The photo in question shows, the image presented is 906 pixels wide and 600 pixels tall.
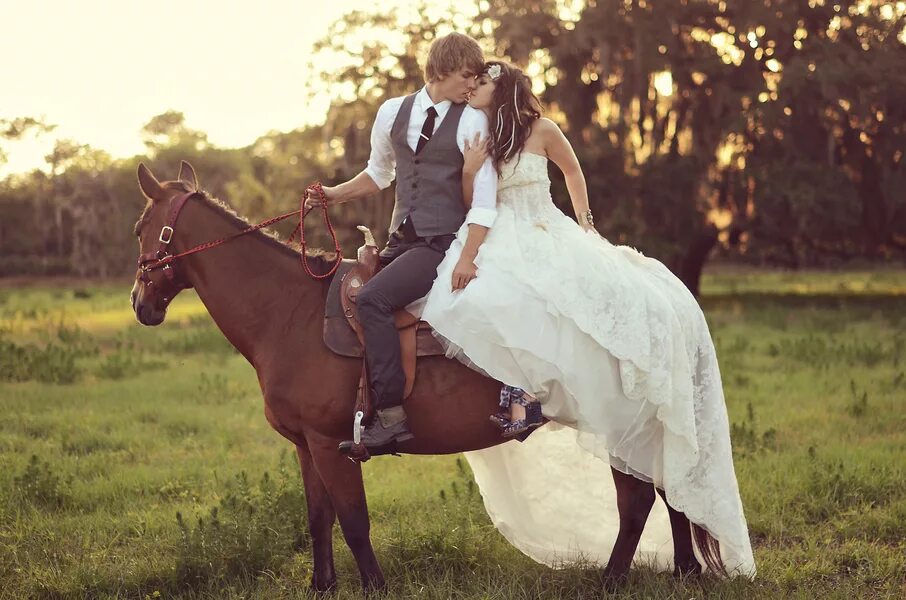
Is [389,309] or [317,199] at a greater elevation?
[317,199]

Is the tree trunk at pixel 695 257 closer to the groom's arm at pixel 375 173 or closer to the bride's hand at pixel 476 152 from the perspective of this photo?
the groom's arm at pixel 375 173

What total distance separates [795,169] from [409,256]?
16.8 m

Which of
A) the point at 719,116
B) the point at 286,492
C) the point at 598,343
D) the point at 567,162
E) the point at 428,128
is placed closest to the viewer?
the point at 598,343

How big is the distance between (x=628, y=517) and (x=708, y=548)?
439 mm

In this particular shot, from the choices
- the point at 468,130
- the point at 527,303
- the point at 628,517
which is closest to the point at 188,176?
the point at 468,130

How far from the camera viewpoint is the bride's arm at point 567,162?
4250 mm

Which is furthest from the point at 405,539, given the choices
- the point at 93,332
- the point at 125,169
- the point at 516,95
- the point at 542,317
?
the point at 125,169

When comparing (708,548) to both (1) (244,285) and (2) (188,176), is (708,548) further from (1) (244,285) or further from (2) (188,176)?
(2) (188,176)

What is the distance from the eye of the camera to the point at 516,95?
4148 mm

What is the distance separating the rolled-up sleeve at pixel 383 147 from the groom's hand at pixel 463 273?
67 centimetres

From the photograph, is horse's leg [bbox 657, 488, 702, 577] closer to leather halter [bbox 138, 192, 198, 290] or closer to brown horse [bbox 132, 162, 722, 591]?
brown horse [bbox 132, 162, 722, 591]

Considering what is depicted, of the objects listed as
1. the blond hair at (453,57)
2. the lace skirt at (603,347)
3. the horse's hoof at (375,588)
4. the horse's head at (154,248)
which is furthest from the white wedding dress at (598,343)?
the horse's head at (154,248)

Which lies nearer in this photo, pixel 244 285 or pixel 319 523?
pixel 244 285

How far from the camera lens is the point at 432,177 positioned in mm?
4199
